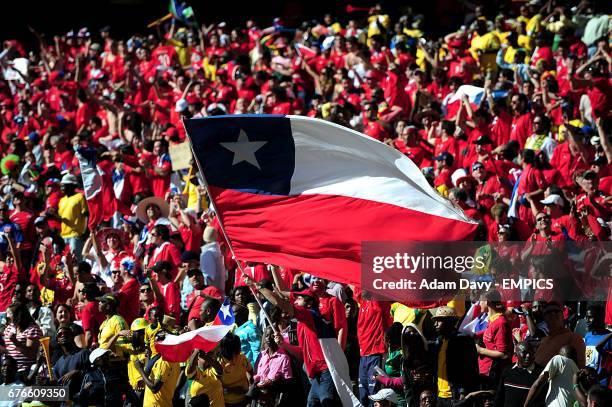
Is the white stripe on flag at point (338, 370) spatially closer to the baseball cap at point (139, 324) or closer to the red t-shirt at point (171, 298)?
the baseball cap at point (139, 324)

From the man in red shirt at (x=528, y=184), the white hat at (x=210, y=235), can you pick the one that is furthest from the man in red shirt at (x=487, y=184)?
the white hat at (x=210, y=235)

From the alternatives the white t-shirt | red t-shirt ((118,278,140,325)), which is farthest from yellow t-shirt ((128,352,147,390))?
the white t-shirt

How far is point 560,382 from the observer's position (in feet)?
33.6

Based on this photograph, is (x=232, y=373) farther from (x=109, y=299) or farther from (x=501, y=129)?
(x=501, y=129)

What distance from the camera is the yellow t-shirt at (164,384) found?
11555 millimetres

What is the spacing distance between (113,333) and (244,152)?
3038 millimetres

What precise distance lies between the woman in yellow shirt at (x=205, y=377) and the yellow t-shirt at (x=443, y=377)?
1864 millimetres

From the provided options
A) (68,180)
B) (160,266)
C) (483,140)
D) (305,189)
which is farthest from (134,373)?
(68,180)

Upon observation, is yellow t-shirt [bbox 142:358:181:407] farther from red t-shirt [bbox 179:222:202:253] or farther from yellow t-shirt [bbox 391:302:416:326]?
red t-shirt [bbox 179:222:202:253]

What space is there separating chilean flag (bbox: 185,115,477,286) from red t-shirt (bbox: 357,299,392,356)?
2384 mm

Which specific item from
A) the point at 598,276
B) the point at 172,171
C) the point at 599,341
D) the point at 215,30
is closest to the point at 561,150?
the point at 598,276

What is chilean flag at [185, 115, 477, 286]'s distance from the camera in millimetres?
9852

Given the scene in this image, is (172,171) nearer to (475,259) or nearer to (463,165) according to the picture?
(463,165)

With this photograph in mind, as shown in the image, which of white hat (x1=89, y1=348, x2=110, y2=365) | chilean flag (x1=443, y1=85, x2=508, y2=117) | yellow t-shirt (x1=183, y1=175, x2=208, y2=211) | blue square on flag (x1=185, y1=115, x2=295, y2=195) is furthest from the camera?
chilean flag (x1=443, y1=85, x2=508, y2=117)
